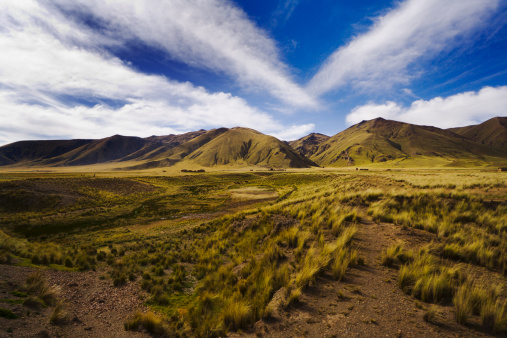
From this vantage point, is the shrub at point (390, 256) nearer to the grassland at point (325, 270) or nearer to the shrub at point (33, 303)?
the grassland at point (325, 270)

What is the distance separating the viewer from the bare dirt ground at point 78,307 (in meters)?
4.58

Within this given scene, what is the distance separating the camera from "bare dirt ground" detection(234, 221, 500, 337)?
397 centimetres

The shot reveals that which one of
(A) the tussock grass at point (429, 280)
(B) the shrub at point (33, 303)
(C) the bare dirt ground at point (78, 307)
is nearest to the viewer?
(C) the bare dirt ground at point (78, 307)

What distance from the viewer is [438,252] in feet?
21.8

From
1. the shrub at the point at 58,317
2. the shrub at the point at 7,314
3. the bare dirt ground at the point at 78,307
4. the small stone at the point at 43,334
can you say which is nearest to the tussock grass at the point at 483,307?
the bare dirt ground at the point at 78,307

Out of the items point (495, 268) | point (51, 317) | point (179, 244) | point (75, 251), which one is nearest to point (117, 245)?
point (75, 251)

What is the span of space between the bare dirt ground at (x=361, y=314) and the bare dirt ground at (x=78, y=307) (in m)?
4.16

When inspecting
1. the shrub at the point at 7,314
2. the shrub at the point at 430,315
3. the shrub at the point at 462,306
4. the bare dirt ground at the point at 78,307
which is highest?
the shrub at the point at 462,306

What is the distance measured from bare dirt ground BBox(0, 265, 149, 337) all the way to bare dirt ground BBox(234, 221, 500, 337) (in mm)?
4158

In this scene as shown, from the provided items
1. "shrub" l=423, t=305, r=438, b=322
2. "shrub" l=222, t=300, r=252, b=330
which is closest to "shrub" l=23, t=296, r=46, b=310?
"shrub" l=222, t=300, r=252, b=330

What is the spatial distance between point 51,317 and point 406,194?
16649 millimetres

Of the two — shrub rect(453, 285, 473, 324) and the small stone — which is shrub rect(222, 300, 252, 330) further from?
shrub rect(453, 285, 473, 324)

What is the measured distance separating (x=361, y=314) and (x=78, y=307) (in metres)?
8.62

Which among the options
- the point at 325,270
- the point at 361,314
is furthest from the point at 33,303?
the point at 361,314
